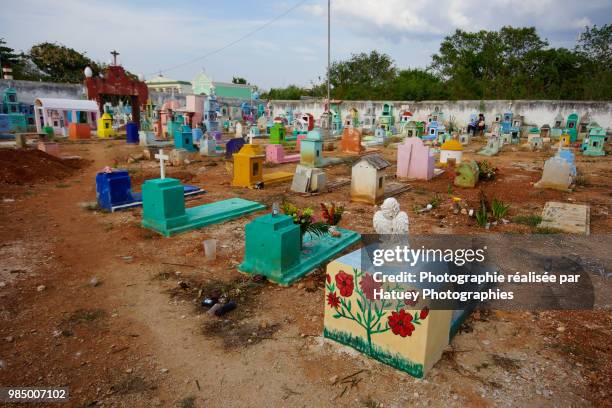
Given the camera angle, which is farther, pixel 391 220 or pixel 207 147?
pixel 207 147

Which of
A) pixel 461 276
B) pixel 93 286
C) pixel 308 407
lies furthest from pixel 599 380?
pixel 93 286

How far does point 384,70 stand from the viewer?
5056cm

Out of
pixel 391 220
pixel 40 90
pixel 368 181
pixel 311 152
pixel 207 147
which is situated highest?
pixel 40 90

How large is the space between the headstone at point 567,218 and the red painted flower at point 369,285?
5.70 metres

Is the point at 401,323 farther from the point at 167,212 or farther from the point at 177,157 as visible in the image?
the point at 177,157

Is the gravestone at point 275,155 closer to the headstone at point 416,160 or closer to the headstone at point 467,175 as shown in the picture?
the headstone at point 416,160

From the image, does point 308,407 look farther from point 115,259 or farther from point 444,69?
point 444,69

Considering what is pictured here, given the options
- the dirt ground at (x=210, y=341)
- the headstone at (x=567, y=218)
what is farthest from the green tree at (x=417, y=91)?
the dirt ground at (x=210, y=341)

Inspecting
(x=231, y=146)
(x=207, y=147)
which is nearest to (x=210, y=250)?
(x=231, y=146)

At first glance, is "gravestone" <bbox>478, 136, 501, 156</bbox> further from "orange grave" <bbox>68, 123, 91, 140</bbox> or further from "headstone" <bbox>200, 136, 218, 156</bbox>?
"orange grave" <bbox>68, 123, 91, 140</bbox>

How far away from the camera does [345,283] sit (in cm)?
366

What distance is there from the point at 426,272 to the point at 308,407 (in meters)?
1.56

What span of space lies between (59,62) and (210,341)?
50.1 metres

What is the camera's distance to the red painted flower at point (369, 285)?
3434 mm
